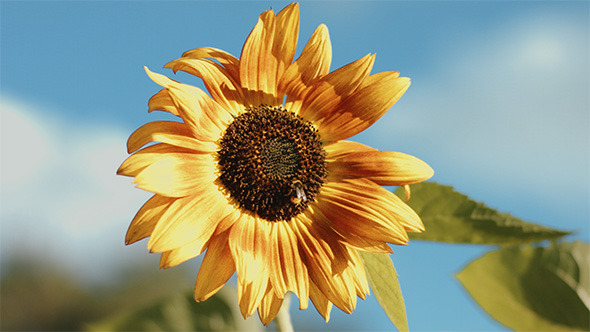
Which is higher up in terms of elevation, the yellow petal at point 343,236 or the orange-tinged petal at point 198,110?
the orange-tinged petal at point 198,110

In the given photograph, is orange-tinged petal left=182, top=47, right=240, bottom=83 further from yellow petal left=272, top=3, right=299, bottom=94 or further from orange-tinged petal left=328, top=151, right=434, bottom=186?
orange-tinged petal left=328, top=151, right=434, bottom=186

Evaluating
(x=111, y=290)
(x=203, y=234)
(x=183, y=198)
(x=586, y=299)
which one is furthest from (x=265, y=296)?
(x=111, y=290)

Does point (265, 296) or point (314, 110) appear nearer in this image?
point (265, 296)

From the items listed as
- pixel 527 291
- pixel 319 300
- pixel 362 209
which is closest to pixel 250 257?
pixel 319 300

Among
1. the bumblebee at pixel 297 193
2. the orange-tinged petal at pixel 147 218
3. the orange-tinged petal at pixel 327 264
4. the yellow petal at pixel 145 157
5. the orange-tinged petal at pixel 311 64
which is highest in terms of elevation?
the orange-tinged petal at pixel 311 64

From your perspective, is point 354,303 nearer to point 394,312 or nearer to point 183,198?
point 394,312

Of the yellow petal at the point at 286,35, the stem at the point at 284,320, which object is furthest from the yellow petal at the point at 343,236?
the yellow petal at the point at 286,35

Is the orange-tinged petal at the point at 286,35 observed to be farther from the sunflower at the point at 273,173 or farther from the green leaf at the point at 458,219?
the green leaf at the point at 458,219
